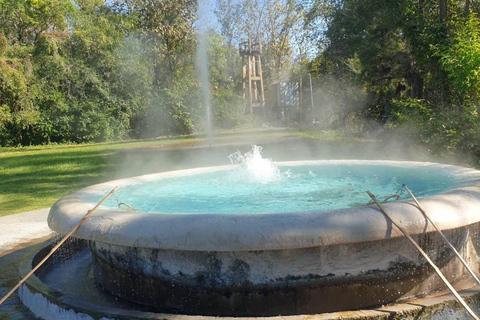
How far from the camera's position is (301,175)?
5004 mm

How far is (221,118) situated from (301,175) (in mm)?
18713

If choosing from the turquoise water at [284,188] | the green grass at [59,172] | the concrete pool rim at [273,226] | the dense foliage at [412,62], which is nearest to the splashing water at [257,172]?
the turquoise water at [284,188]

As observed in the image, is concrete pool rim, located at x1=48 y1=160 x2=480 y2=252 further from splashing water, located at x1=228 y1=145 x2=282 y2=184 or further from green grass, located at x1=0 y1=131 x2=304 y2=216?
green grass, located at x1=0 y1=131 x2=304 y2=216

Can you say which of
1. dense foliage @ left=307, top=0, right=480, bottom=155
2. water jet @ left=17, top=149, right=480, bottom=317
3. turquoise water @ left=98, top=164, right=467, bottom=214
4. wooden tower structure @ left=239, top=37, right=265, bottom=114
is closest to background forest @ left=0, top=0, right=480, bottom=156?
dense foliage @ left=307, top=0, right=480, bottom=155

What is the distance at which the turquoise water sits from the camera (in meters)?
3.50

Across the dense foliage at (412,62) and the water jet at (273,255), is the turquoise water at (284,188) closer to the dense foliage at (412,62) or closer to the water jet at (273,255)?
the water jet at (273,255)

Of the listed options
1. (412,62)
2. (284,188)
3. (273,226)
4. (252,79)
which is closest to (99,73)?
(252,79)

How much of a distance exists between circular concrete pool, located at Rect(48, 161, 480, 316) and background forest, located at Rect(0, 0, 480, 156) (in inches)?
247

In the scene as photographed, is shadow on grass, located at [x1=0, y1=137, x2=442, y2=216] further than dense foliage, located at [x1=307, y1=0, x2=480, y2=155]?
Yes

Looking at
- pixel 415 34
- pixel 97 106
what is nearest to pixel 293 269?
pixel 415 34

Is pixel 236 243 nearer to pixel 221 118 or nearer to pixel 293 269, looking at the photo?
pixel 293 269

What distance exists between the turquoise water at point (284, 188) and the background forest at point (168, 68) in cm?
420

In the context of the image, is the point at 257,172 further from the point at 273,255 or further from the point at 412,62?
the point at 412,62

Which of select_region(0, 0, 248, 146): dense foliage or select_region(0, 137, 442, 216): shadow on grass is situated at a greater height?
select_region(0, 0, 248, 146): dense foliage
